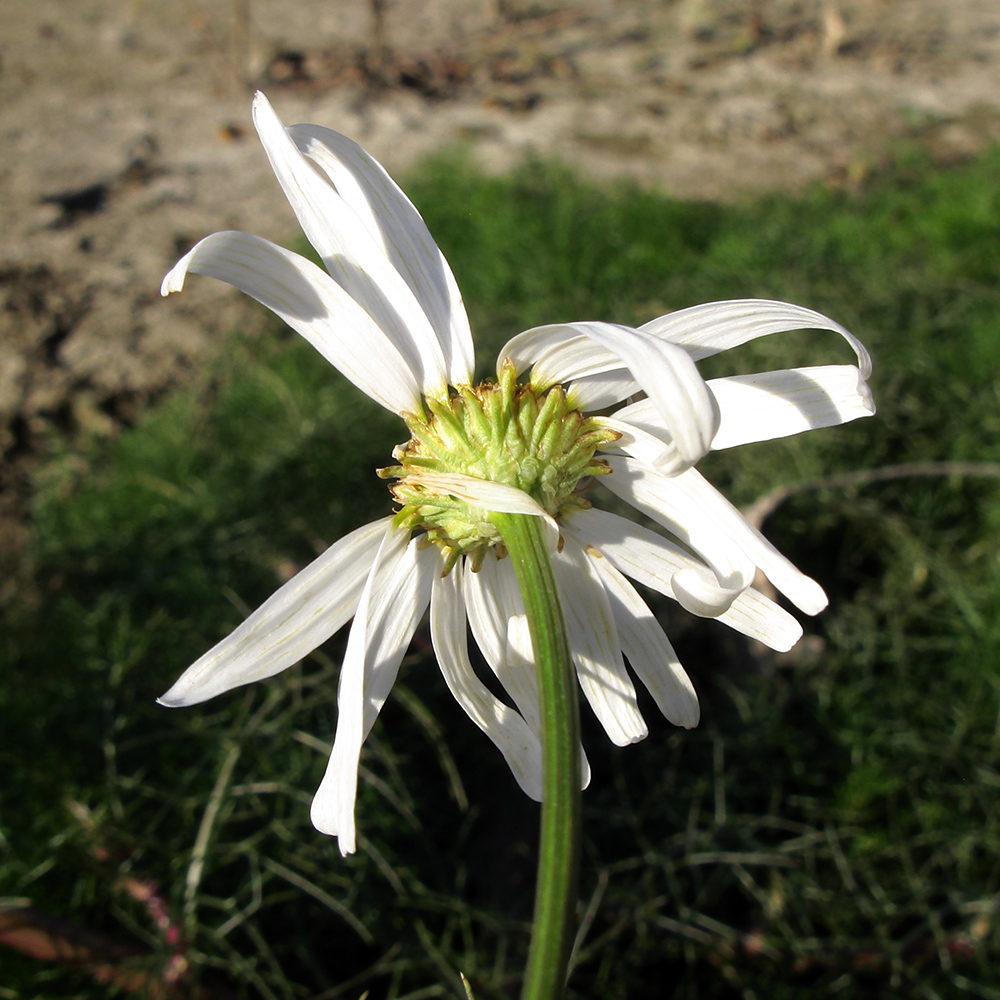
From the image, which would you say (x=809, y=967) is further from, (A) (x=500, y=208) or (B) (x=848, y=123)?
(B) (x=848, y=123)

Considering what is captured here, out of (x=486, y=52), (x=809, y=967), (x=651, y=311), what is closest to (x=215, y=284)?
(x=651, y=311)

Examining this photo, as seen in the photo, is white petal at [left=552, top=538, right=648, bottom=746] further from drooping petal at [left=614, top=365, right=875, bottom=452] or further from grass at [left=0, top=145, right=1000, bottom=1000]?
grass at [left=0, top=145, right=1000, bottom=1000]

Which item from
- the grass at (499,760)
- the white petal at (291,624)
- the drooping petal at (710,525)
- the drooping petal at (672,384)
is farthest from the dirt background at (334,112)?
the drooping petal at (672,384)

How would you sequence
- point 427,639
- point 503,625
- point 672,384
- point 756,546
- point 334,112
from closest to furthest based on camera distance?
point 672,384 → point 756,546 → point 503,625 → point 427,639 → point 334,112

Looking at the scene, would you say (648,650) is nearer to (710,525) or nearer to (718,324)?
(710,525)

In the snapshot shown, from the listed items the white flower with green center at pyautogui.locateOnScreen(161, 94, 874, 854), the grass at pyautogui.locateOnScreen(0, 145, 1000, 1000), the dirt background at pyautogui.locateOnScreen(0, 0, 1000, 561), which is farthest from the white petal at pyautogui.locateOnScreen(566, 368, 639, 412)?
the dirt background at pyautogui.locateOnScreen(0, 0, 1000, 561)

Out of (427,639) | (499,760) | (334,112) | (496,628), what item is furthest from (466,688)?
(334,112)
